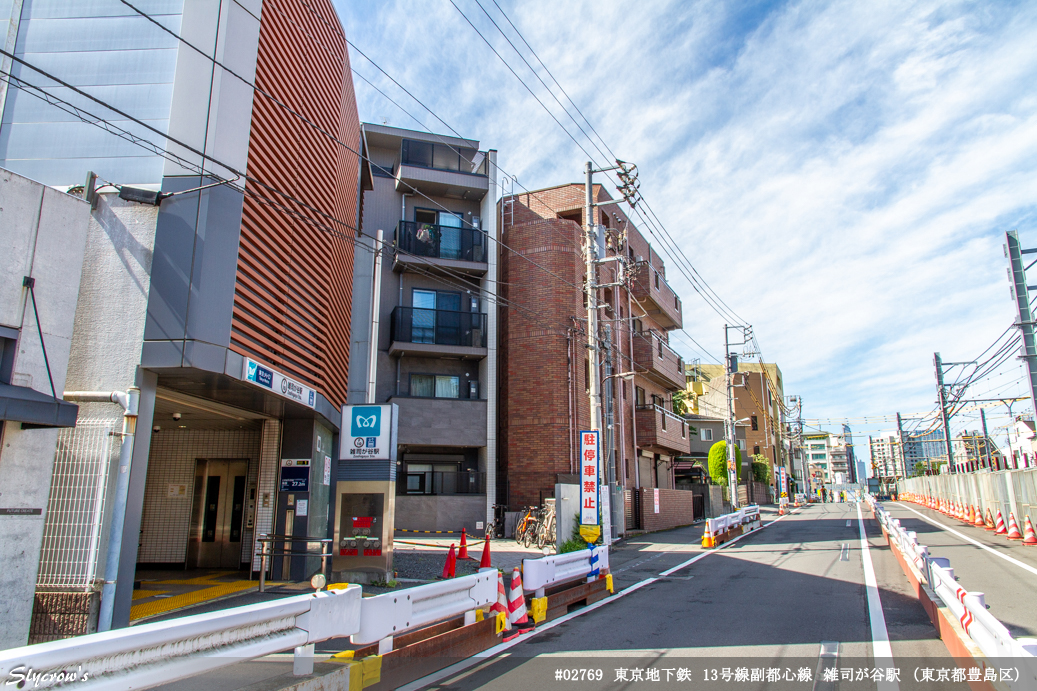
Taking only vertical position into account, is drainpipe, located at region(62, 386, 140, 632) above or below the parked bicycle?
above

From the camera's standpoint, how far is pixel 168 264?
8719 mm

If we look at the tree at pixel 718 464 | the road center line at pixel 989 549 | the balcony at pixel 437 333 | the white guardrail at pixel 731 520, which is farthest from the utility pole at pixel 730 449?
the balcony at pixel 437 333

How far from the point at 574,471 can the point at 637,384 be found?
9671 mm

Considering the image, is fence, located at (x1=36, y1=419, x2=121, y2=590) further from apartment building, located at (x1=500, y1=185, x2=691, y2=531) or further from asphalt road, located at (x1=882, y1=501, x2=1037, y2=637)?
apartment building, located at (x1=500, y1=185, x2=691, y2=531)

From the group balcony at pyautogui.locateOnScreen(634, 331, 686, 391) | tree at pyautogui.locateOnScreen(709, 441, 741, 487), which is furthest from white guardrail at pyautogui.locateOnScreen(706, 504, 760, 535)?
tree at pyautogui.locateOnScreen(709, 441, 741, 487)

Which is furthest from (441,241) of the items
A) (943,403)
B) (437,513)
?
(943,403)

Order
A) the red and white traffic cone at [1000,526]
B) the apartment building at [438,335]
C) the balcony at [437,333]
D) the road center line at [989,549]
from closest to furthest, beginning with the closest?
the road center line at [989,549]
the red and white traffic cone at [1000,526]
the apartment building at [438,335]
the balcony at [437,333]

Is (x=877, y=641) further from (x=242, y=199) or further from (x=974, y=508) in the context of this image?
(x=974, y=508)

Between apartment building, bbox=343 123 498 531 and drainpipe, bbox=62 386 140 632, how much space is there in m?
14.1

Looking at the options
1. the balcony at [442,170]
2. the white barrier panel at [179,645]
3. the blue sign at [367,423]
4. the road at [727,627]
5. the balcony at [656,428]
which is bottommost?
the road at [727,627]

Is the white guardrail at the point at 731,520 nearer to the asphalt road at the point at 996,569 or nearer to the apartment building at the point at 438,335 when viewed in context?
the asphalt road at the point at 996,569

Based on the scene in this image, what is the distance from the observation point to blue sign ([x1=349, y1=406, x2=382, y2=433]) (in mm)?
12188

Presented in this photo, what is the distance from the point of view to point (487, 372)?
24.3m

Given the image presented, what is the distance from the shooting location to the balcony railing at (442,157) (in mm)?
26156
